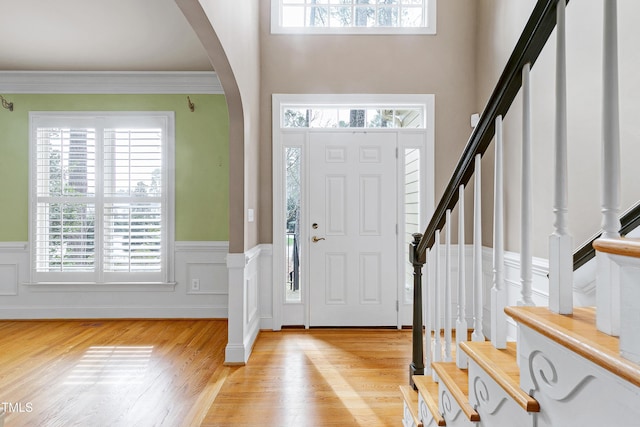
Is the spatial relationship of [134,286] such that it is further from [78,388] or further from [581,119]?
[581,119]

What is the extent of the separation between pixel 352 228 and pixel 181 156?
195 centimetres

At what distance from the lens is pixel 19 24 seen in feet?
8.96

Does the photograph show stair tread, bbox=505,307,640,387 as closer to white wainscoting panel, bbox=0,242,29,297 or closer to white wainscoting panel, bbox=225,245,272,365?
white wainscoting panel, bbox=225,245,272,365

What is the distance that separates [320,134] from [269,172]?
2.01 ft

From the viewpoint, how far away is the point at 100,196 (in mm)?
3594

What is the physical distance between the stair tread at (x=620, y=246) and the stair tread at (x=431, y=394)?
1.05 metres

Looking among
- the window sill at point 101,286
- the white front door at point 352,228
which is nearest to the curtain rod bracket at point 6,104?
the window sill at point 101,286

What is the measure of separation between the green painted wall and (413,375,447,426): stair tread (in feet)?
8.42

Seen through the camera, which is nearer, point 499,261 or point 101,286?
point 499,261

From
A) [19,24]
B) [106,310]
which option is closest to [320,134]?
[19,24]

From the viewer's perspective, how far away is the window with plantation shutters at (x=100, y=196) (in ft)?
11.8

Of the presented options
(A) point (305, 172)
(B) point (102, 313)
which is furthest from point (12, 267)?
(A) point (305, 172)

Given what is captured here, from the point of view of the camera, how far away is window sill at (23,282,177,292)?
3.61 m

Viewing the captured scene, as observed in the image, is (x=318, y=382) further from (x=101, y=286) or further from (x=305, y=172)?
(x=101, y=286)
